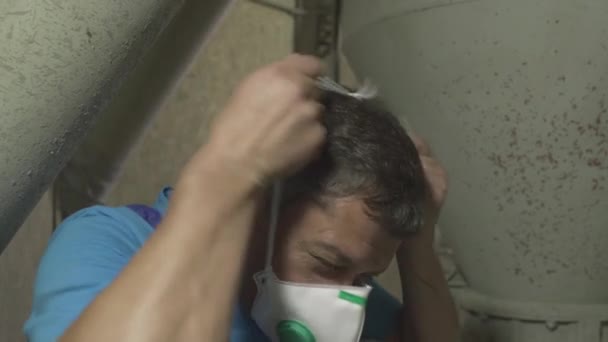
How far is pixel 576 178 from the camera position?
1.04 m

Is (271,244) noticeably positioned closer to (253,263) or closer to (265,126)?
(253,263)

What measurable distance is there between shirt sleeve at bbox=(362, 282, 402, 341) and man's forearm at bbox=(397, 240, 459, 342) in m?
0.03

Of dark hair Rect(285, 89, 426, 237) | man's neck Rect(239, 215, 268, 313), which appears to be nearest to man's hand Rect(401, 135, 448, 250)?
dark hair Rect(285, 89, 426, 237)

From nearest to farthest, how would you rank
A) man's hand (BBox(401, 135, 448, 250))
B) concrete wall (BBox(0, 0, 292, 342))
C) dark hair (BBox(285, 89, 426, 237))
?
dark hair (BBox(285, 89, 426, 237)), man's hand (BBox(401, 135, 448, 250)), concrete wall (BBox(0, 0, 292, 342))

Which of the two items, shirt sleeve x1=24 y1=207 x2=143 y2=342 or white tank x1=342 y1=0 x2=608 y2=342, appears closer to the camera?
shirt sleeve x1=24 y1=207 x2=143 y2=342

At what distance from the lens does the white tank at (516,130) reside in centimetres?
98

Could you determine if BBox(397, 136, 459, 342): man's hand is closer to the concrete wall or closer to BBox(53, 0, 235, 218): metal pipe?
BBox(53, 0, 235, 218): metal pipe

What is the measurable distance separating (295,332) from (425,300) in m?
0.32

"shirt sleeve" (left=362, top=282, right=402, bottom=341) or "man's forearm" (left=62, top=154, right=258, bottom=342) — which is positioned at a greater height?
"man's forearm" (left=62, top=154, right=258, bottom=342)

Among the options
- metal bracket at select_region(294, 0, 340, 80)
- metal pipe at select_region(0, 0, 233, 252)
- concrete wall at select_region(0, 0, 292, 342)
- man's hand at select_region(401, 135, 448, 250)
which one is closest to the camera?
metal pipe at select_region(0, 0, 233, 252)

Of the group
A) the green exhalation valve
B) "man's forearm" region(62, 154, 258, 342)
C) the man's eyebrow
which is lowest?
the green exhalation valve

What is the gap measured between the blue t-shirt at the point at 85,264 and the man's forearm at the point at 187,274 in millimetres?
142

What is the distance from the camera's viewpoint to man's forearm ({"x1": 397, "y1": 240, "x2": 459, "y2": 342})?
100 centimetres

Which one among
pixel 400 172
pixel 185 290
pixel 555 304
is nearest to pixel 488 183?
pixel 555 304
